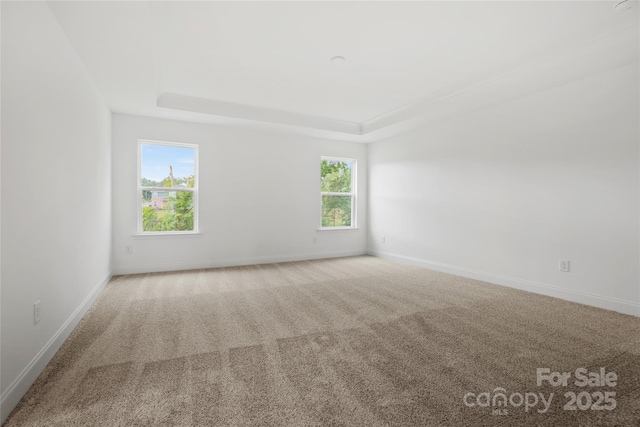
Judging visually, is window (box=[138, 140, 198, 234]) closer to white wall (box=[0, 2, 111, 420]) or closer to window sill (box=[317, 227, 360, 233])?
white wall (box=[0, 2, 111, 420])

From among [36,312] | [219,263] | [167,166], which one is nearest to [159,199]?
[167,166]

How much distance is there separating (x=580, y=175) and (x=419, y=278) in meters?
2.15

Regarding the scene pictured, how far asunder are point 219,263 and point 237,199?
43.1 inches

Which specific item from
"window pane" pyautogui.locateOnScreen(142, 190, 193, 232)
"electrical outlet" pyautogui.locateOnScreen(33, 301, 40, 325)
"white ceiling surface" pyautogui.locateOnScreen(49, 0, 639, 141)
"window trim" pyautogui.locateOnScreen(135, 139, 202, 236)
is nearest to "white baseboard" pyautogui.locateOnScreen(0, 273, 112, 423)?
"electrical outlet" pyautogui.locateOnScreen(33, 301, 40, 325)

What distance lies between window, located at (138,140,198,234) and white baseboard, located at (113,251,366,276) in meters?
0.52

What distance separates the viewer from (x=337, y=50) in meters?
2.80

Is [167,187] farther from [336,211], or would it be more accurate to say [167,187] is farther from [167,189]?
[336,211]

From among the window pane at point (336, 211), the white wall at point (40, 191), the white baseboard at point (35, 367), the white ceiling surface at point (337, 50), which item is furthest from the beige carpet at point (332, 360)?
the window pane at point (336, 211)

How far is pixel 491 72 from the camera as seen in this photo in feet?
10.4

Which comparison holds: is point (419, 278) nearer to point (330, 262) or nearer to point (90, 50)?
Result: point (330, 262)

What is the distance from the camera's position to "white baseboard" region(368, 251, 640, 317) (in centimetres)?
281

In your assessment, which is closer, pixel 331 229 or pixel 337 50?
pixel 337 50

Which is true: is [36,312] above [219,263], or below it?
above

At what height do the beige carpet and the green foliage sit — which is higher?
the green foliage
